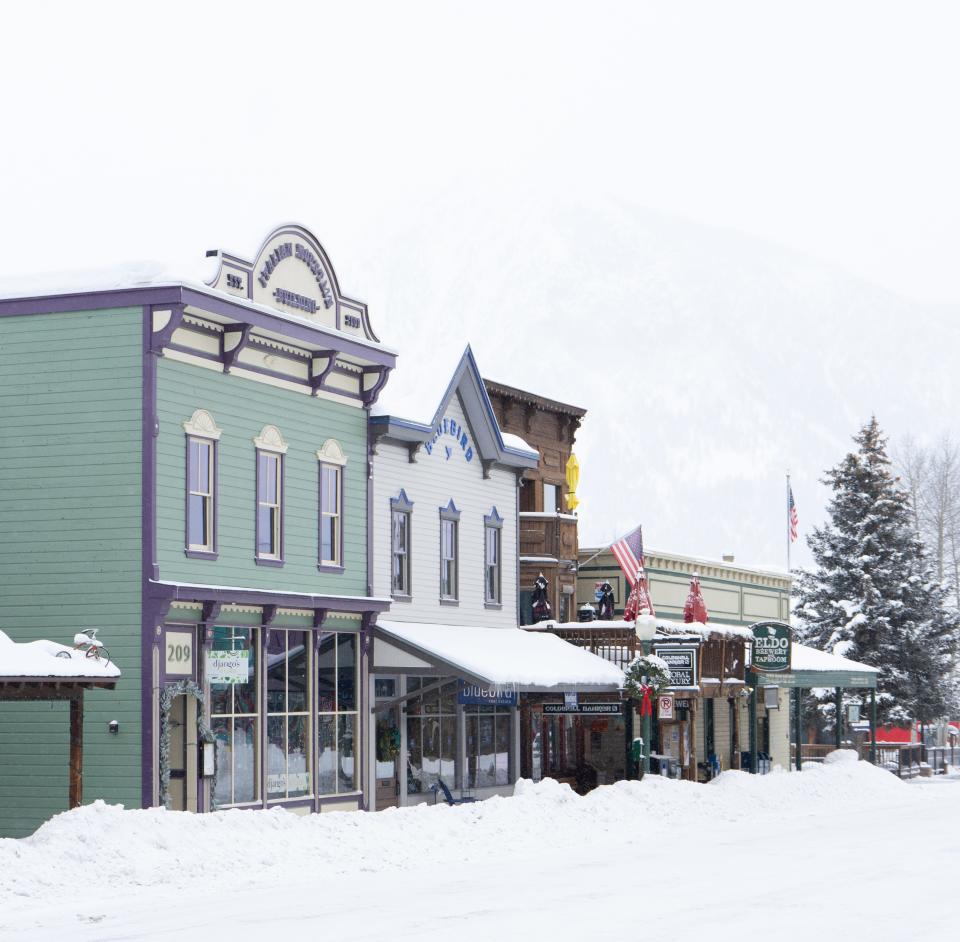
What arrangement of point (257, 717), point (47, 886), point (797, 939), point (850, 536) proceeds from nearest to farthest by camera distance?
point (797, 939), point (47, 886), point (257, 717), point (850, 536)

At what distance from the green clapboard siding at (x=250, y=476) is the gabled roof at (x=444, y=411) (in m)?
0.68

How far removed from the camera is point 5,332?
2820 centimetres

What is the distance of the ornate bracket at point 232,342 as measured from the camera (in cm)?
2895

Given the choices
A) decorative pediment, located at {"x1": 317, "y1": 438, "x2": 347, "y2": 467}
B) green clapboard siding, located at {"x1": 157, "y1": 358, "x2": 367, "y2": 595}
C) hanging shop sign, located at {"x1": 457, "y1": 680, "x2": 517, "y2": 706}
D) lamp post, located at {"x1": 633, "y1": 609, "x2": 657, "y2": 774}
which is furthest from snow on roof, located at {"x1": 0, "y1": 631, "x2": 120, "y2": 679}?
lamp post, located at {"x1": 633, "y1": 609, "x2": 657, "y2": 774}

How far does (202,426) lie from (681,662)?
524 inches

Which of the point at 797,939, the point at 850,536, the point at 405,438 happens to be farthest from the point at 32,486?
the point at 850,536

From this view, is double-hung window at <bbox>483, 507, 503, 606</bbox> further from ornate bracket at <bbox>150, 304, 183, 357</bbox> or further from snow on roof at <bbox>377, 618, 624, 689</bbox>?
ornate bracket at <bbox>150, 304, 183, 357</bbox>

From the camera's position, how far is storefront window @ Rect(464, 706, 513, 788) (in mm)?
38688

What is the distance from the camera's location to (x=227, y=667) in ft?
93.0

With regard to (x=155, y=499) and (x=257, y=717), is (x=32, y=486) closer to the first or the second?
(x=155, y=499)

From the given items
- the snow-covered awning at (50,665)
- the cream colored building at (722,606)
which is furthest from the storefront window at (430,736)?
the snow-covered awning at (50,665)

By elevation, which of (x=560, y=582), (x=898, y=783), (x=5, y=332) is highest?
(x=5, y=332)

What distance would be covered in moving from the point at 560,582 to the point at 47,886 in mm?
26055

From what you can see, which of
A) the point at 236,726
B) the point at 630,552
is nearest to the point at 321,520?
the point at 236,726
